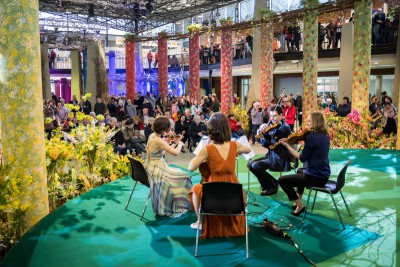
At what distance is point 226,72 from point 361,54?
17.7ft

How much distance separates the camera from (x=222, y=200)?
3.75 m

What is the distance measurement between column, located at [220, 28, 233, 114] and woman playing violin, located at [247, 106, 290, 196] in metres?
8.23

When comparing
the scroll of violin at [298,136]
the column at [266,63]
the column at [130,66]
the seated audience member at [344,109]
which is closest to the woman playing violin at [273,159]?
the scroll of violin at [298,136]

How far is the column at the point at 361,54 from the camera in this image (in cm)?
951

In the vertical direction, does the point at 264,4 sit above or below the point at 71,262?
above

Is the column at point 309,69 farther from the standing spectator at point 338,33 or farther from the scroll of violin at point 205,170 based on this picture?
the scroll of violin at point 205,170

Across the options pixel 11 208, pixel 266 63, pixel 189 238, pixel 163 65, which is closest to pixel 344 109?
pixel 266 63

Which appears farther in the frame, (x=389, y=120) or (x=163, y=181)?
(x=389, y=120)

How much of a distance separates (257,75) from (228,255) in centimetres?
1238

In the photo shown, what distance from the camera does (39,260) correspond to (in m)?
3.67

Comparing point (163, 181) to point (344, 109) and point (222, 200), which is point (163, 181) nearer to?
point (222, 200)

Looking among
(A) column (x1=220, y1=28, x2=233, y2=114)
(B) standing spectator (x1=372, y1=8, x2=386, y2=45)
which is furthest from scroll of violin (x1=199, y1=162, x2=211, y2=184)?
(B) standing spectator (x1=372, y1=8, x2=386, y2=45)

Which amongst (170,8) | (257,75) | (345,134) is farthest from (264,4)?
Answer: (170,8)

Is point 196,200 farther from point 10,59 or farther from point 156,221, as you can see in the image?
point 10,59
